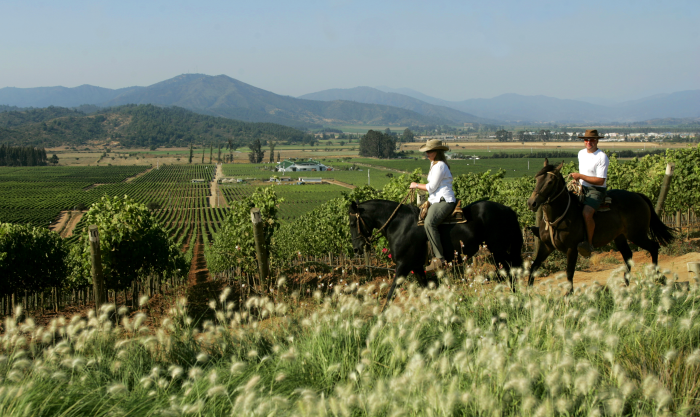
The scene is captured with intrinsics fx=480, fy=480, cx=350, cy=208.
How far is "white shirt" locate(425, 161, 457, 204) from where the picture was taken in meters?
8.02

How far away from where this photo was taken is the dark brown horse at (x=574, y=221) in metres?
7.95

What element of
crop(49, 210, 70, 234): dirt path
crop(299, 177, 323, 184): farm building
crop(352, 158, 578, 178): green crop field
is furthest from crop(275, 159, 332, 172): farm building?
crop(49, 210, 70, 234): dirt path

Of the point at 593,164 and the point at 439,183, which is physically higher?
the point at 593,164

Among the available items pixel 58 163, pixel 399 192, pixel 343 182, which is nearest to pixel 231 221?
pixel 399 192

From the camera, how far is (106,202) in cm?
1562

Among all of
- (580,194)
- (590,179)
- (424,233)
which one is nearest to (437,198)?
(424,233)

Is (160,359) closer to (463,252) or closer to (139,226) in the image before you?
(463,252)

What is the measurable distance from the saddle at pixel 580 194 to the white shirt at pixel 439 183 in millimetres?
2210

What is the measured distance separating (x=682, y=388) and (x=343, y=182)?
418 ft

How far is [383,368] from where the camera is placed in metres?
4.32

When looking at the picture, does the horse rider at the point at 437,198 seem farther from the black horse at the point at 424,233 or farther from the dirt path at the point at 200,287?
the dirt path at the point at 200,287

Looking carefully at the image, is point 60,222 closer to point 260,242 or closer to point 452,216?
point 260,242

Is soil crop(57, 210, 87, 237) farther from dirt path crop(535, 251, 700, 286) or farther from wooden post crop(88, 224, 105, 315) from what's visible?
dirt path crop(535, 251, 700, 286)

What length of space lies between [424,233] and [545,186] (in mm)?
2146
